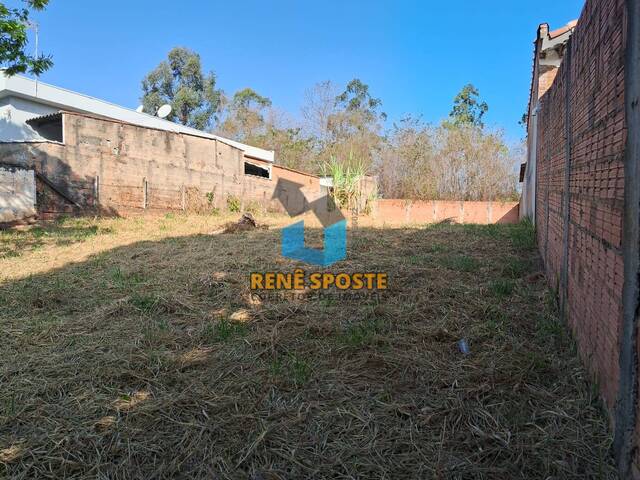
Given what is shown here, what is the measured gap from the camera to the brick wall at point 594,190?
1.57m

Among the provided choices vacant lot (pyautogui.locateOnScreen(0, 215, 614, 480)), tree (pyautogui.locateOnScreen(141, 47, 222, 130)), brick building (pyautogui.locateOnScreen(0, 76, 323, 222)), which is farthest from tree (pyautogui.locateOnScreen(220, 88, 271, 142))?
vacant lot (pyautogui.locateOnScreen(0, 215, 614, 480))

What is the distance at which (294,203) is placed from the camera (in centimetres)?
1867

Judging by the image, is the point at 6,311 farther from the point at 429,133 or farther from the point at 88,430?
the point at 429,133

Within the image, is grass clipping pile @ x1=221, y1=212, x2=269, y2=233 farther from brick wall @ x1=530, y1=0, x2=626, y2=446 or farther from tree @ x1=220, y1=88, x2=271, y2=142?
tree @ x1=220, y1=88, x2=271, y2=142

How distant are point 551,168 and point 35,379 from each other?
4437 mm

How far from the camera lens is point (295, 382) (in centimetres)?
215

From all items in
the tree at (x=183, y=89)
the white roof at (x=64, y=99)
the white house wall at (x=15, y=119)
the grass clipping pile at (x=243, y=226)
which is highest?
the tree at (x=183, y=89)

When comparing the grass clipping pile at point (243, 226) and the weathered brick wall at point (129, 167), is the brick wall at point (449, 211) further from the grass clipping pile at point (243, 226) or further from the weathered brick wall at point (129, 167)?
the grass clipping pile at point (243, 226)

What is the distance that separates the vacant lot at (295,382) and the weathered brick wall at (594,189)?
0.82 feet

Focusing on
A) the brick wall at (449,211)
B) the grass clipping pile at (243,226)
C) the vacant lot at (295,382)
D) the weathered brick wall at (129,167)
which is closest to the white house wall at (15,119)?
the weathered brick wall at (129,167)

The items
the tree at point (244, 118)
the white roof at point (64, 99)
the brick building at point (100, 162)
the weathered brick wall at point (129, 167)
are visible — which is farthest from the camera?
the tree at point (244, 118)

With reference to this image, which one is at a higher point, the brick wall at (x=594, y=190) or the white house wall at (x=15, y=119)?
the white house wall at (x=15, y=119)

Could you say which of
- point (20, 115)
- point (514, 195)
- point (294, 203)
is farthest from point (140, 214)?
point (514, 195)

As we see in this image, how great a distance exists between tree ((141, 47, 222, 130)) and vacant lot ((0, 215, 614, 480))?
26.4 meters
